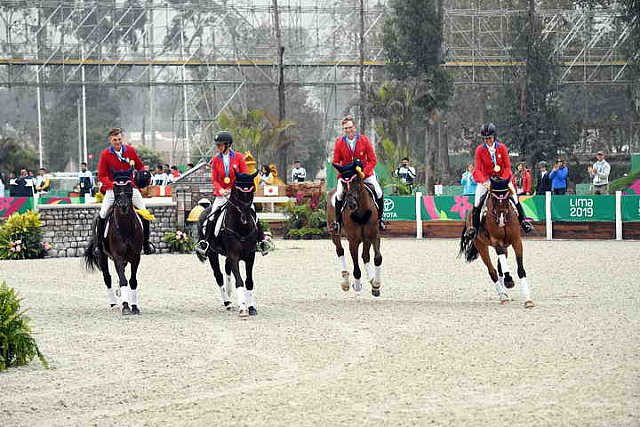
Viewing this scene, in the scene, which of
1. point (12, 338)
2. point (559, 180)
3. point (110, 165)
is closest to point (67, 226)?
point (110, 165)

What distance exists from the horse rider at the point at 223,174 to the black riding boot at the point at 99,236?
5.29 feet

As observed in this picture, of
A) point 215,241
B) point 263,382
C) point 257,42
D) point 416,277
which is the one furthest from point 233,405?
point 257,42

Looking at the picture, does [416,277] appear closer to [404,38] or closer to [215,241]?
[215,241]

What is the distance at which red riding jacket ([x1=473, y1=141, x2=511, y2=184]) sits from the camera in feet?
52.6

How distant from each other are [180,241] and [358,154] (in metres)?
11.8

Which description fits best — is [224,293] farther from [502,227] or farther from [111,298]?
[502,227]

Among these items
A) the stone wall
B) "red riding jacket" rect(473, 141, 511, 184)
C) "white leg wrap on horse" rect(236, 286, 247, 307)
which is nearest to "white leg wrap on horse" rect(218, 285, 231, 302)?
"white leg wrap on horse" rect(236, 286, 247, 307)

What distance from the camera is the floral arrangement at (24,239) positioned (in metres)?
27.0

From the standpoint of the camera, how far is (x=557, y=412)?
338 inches

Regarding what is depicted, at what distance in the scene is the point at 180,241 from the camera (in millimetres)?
27938

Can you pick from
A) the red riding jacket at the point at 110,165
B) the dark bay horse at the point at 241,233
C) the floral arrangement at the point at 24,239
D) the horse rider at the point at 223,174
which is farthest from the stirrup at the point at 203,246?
the floral arrangement at the point at 24,239

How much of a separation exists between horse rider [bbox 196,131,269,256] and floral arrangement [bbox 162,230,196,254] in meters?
12.3

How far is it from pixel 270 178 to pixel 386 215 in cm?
591

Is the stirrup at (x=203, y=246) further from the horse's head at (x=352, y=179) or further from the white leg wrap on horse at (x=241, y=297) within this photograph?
the horse's head at (x=352, y=179)
